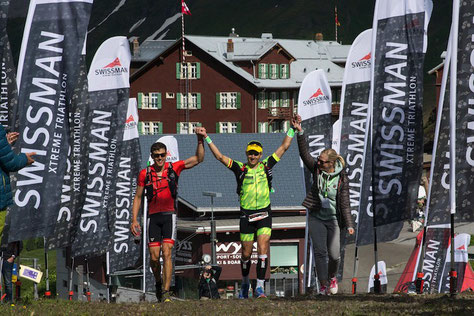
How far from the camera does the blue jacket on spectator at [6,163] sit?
46.2 ft

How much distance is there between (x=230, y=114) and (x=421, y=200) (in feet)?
143

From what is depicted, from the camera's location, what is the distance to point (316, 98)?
29156 millimetres

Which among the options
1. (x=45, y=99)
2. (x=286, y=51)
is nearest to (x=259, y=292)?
(x=45, y=99)

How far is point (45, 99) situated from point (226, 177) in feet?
159

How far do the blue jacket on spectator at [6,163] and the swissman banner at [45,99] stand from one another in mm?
6549

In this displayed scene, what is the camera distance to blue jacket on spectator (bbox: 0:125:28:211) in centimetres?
1409

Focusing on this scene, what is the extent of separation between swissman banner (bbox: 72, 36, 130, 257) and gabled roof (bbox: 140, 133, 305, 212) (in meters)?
35.4

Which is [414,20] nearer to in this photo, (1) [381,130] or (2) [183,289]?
(1) [381,130]

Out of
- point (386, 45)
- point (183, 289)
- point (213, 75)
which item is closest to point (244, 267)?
point (386, 45)

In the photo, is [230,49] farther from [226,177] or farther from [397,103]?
[397,103]

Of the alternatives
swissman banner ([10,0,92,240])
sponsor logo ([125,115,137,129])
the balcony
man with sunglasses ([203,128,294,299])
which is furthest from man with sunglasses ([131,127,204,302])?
the balcony

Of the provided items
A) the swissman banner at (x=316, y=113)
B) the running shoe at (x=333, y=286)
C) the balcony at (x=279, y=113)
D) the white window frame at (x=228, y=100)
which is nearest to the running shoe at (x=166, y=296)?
the running shoe at (x=333, y=286)

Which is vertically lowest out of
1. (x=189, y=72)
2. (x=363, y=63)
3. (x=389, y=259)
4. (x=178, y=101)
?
(x=389, y=259)

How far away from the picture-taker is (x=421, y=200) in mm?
74125
